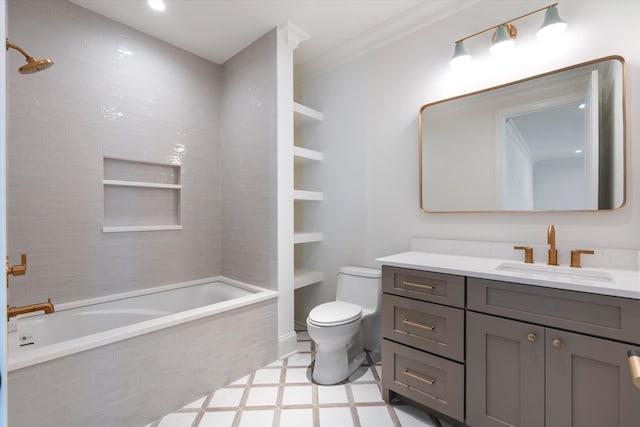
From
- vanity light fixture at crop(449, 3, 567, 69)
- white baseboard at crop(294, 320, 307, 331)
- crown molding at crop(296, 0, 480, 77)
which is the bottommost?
white baseboard at crop(294, 320, 307, 331)

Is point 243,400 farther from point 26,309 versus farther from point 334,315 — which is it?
point 26,309

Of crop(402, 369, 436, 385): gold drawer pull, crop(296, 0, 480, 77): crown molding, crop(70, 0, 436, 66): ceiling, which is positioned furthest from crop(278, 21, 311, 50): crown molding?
crop(402, 369, 436, 385): gold drawer pull

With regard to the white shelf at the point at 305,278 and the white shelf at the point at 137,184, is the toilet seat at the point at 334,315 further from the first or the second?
the white shelf at the point at 137,184

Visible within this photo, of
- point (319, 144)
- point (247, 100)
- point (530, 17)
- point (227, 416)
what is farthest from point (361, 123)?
point (227, 416)

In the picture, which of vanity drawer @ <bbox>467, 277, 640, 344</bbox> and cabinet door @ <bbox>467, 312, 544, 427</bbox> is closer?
vanity drawer @ <bbox>467, 277, 640, 344</bbox>

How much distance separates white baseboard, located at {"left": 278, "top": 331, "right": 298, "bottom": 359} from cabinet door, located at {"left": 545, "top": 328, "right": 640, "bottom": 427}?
167 cm

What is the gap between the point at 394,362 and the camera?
5.55 feet

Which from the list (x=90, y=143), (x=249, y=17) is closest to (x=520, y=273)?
(x=249, y=17)

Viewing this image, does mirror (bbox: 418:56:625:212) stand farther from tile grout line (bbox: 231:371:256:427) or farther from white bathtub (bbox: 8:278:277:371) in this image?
tile grout line (bbox: 231:371:256:427)

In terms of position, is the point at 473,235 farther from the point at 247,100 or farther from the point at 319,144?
the point at 247,100

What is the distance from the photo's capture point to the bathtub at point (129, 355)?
1323 millimetres

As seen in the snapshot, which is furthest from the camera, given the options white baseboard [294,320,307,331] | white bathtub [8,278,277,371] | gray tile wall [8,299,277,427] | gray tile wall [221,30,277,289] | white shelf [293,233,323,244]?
white baseboard [294,320,307,331]

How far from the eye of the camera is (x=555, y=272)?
4.75 feet

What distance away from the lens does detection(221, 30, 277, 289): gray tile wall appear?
7.76 feet
